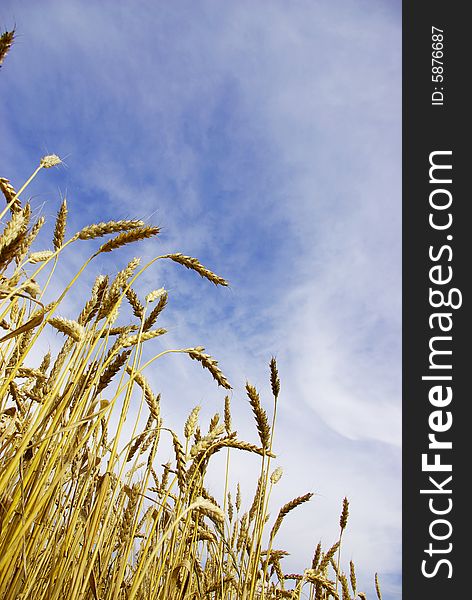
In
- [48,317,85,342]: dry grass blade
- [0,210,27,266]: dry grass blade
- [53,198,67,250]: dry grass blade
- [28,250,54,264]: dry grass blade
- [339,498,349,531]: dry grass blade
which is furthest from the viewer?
[339,498,349,531]: dry grass blade

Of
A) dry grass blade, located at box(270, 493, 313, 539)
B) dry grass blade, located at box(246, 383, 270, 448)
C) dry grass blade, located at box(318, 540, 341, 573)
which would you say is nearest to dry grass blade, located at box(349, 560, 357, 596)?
dry grass blade, located at box(318, 540, 341, 573)

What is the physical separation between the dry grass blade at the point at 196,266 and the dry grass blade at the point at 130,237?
0.18 metres

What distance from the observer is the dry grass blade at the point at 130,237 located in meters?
1.87

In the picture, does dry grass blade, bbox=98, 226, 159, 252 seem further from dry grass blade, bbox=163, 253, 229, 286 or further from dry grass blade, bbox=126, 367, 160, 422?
dry grass blade, bbox=126, 367, 160, 422

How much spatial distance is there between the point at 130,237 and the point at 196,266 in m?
0.41

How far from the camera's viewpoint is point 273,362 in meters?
2.68

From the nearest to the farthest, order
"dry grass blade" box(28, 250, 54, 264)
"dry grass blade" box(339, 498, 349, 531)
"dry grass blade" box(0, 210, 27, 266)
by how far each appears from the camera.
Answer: "dry grass blade" box(0, 210, 27, 266) < "dry grass blade" box(28, 250, 54, 264) < "dry grass blade" box(339, 498, 349, 531)

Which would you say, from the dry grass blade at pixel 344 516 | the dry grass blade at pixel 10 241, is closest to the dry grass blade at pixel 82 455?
the dry grass blade at pixel 10 241

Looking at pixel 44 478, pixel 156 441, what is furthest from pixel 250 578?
pixel 44 478

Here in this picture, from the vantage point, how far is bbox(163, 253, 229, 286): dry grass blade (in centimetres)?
219

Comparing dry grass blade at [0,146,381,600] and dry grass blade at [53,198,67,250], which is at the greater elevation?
dry grass blade at [53,198,67,250]

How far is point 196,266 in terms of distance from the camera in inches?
88.2

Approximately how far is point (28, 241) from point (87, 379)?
80 cm

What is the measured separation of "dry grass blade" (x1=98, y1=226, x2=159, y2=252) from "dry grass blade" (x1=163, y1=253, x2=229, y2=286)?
18cm
